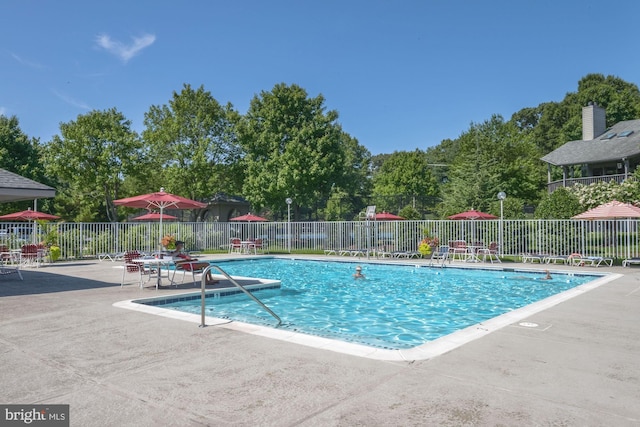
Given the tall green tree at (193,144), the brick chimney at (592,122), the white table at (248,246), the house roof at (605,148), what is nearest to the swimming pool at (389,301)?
the white table at (248,246)

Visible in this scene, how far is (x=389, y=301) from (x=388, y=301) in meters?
0.03

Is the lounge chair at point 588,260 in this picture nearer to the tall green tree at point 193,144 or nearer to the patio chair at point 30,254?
the patio chair at point 30,254

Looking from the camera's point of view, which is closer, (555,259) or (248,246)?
(555,259)

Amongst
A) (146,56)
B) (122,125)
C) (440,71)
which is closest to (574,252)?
(440,71)

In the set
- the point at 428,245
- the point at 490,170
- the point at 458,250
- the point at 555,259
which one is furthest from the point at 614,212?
the point at 490,170

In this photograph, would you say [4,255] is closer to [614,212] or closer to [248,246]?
[248,246]

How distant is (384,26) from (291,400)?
2027 centimetres

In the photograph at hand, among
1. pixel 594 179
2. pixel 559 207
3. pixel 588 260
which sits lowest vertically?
pixel 588 260

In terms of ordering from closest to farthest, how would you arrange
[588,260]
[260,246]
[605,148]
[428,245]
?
[588,260], [428,245], [260,246], [605,148]

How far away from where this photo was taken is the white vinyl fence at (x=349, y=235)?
18375 millimetres

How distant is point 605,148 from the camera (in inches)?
1206

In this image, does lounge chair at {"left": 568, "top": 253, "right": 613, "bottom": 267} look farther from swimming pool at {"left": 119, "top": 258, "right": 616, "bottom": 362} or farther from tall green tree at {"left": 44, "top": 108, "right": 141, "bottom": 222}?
tall green tree at {"left": 44, "top": 108, "right": 141, "bottom": 222}

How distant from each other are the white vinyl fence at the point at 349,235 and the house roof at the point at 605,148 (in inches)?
416

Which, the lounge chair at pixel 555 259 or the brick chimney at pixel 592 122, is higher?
the brick chimney at pixel 592 122
